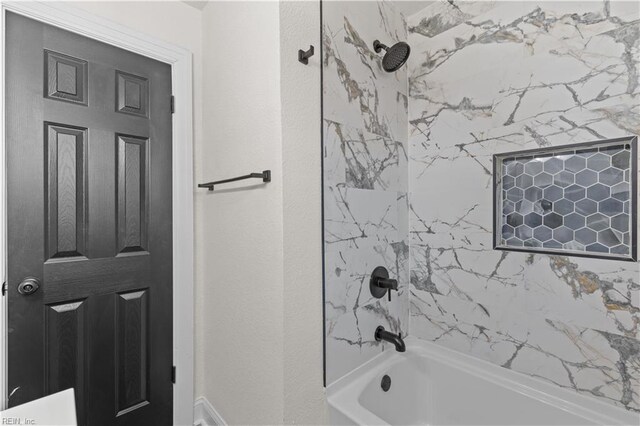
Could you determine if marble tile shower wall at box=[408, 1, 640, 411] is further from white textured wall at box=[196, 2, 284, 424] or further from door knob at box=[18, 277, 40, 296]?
door knob at box=[18, 277, 40, 296]

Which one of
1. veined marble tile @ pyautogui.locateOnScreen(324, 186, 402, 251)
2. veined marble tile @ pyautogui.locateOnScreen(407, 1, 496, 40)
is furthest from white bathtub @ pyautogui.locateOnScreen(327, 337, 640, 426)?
veined marble tile @ pyautogui.locateOnScreen(407, 1, 496, 40)

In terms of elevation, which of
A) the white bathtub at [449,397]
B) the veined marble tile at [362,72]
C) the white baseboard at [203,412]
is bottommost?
the white baseboard at [203,412]

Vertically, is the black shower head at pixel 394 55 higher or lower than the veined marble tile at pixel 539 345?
higher

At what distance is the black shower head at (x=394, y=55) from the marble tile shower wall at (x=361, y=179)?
0.05 meters

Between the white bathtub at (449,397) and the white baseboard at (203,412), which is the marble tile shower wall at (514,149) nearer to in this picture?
the white bathtub at (449,397)

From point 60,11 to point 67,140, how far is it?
0.55m

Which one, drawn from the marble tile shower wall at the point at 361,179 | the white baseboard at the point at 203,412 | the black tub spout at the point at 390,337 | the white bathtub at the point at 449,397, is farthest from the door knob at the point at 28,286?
the black tub spout at the point at 390,337

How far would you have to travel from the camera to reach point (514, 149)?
149 centimetres

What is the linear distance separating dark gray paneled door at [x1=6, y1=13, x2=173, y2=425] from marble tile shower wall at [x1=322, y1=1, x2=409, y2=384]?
0.88m

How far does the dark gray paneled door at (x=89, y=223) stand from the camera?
1.24m

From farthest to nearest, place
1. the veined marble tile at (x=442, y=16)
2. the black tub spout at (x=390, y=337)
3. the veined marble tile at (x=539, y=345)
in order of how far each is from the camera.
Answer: the veined marble tile at (x=442, y=16) < the black tub spout at (x=390, y=337) < the veined marble tile at (x=539, y=345)

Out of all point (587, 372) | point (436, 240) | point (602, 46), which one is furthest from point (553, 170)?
point (587, 372)

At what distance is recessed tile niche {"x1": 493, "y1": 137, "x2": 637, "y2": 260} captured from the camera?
4.02 ft

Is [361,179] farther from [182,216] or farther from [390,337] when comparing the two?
[182,216]
